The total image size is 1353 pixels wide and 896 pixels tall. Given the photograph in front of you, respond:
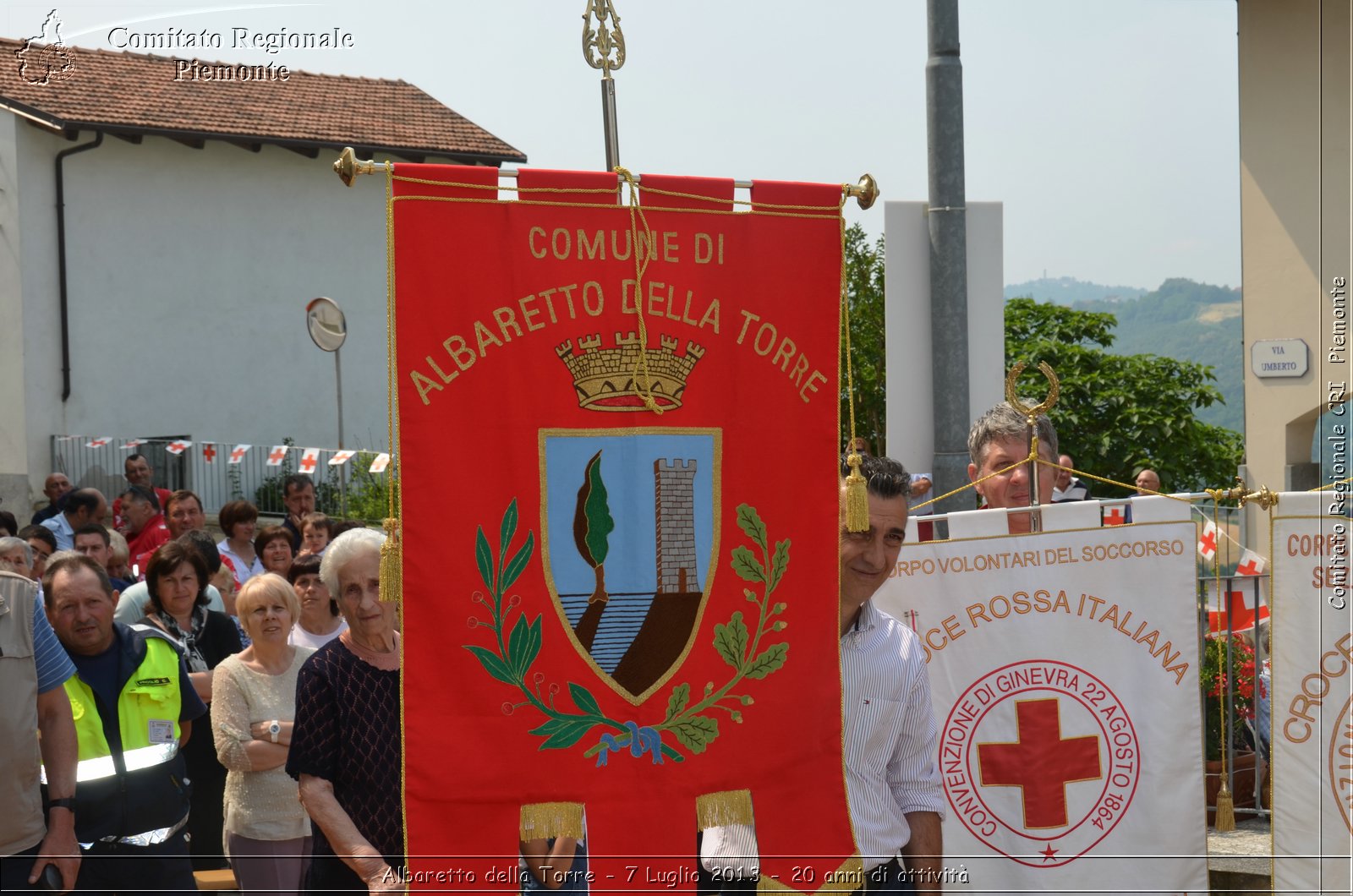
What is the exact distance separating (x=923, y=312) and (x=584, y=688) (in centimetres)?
230

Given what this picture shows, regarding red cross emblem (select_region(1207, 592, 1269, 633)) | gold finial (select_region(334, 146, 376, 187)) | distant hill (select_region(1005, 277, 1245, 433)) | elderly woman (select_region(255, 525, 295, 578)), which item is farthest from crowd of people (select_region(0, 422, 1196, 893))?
distant hill (select_region(1005, 277, 1245, 433))

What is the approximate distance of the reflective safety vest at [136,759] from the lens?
4.82 m

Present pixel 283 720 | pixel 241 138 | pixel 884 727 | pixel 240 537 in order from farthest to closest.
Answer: pixel 241 138
pixel 240 537
pixel 283 720
pixel 884 727

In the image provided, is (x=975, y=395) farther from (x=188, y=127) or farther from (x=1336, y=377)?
(x=188, y=127)

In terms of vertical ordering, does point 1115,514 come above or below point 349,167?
below

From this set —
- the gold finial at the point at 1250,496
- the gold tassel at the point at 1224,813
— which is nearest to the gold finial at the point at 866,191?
the gold finial at the point at 1250,496

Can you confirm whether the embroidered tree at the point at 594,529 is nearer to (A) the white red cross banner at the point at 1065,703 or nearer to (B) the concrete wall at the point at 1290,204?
(A) the white red cross banner at the point at 1065,703

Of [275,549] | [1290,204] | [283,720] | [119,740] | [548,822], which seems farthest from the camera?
[1290,204]

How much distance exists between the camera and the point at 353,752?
375 cm

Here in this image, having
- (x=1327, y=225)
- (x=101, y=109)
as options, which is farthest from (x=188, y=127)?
(x=1327, y=225)

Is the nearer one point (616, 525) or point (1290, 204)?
point (616, 525)

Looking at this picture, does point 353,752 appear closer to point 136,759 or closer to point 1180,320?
point 136,759

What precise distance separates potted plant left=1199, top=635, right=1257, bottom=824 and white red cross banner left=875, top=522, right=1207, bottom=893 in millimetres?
1011

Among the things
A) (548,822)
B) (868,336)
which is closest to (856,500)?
(548,822)
